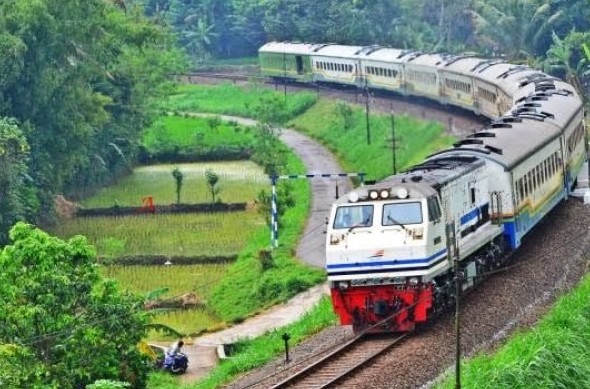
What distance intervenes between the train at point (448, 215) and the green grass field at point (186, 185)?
14733 millimetres

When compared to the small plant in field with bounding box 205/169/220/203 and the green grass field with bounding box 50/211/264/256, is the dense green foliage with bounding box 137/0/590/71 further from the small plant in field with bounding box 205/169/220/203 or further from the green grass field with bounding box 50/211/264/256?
the green grass field with bounding box 50/211/264/256

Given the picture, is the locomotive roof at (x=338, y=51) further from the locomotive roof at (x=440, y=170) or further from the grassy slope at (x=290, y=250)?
the locomotive roof at (x=440, y=170)

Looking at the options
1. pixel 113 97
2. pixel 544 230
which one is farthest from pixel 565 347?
pixel 113 97

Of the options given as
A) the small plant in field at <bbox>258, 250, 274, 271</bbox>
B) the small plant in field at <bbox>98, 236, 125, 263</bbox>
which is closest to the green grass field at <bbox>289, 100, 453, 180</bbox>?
the small plant in field at <bbox>98, 236, 125, 263</bbox>

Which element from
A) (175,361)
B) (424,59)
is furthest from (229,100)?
(175,361)

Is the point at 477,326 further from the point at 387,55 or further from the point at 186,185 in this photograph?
the point at 387,55

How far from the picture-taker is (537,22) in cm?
7025

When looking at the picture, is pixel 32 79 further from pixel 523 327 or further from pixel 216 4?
pixel 216 4

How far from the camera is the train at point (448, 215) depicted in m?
22.6

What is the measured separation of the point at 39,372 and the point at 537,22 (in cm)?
5186

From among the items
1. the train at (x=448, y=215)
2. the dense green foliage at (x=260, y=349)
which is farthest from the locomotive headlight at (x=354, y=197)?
the dense green foliage at (x=260, y=349)

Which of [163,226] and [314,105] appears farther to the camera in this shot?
[314,105]

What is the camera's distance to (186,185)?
176ft

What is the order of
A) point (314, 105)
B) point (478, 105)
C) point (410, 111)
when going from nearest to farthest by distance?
point (478, 105) → point (410, 111) → point (314, 105)
